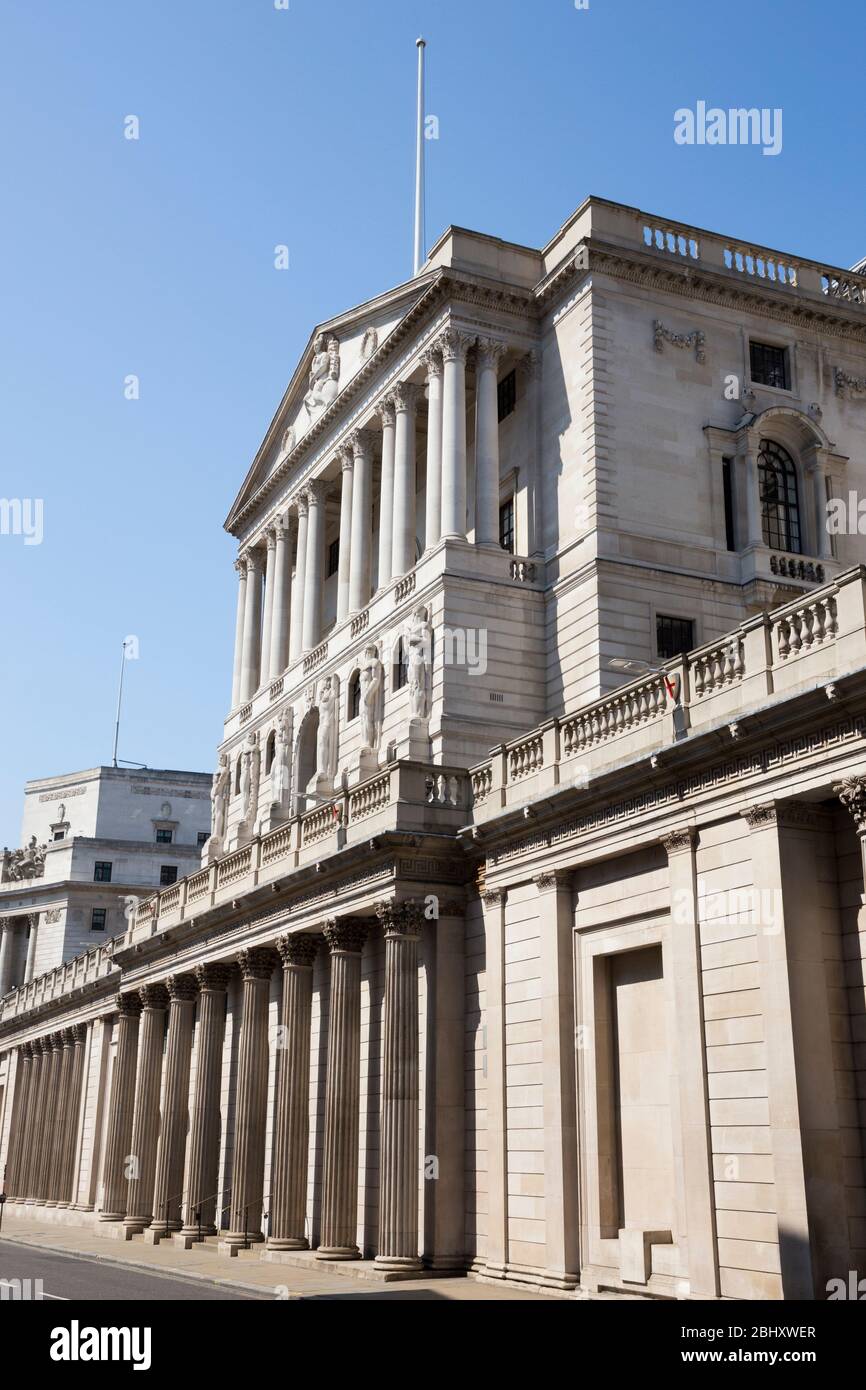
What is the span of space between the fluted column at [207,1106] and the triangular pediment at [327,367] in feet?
75.3

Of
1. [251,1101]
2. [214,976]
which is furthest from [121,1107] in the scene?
[251,1101]

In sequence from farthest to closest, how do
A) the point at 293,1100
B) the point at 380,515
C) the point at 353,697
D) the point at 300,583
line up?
the point at 300,583 < the point at 380,515 < the point at 353,697 < the point at 293,1100

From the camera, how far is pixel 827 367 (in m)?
47.8

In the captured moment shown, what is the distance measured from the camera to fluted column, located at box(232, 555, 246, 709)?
63250 mm

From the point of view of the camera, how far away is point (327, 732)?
50.9 m

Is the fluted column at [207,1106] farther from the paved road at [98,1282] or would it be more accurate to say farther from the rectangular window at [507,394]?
the rectangular window at [507,394]

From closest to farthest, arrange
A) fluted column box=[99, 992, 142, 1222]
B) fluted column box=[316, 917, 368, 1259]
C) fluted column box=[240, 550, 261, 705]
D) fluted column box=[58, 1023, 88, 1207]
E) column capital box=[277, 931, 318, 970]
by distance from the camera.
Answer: fluted column box=[316, 917, 368, 1259], column capital box=[277, 931, 318, 970], fluted column box=[99, 992, 142, 1222], fluted column box=[240, 550, 261, 705], fluted column box=[58, 1023, 88, 1207]

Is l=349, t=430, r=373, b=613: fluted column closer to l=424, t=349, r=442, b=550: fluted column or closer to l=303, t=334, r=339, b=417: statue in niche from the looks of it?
l=303, t=334, r=339, b=417: statue in niche

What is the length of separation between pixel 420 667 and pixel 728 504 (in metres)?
11.2

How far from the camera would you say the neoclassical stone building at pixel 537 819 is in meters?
23.7

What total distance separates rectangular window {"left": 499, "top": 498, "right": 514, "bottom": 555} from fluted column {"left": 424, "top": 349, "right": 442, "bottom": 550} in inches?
104

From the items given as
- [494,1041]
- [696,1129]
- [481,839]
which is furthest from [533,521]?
[696,1129]

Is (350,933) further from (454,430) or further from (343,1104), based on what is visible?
(454,430)

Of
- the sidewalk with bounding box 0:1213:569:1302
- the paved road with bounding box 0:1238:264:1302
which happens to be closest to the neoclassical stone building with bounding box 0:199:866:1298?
the sidewalk with bounding box 0:1213:569:1302
